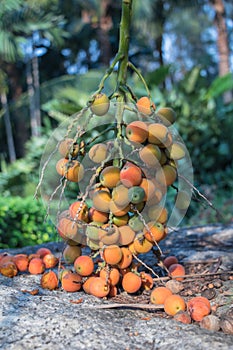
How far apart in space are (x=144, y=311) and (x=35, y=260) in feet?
2.42

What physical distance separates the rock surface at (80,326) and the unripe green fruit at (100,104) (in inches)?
33.2

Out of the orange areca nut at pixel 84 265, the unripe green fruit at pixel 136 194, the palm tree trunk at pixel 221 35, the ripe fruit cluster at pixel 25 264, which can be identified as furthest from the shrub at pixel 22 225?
the palm tree trunk at pixel 221 35

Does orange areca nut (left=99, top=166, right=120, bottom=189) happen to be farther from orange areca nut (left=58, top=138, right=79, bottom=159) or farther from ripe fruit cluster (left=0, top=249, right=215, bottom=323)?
ripe fruit cluster (left=0, top=249, right=215, bottom=323)

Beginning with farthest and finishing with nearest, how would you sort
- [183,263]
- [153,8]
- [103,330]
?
[153,8], [183,263], [103,330]

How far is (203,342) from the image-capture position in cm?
137

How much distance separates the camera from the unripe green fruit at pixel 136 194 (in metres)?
1.79

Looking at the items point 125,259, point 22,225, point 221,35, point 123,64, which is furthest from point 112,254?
point 221,35

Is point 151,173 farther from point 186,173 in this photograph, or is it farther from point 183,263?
point 183,263

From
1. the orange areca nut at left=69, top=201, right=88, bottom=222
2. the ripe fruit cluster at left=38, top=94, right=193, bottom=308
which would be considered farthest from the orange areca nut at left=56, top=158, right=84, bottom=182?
the orange areca nut at left=69, top=201, right=88, bottom=222

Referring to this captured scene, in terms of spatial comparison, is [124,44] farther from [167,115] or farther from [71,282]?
[71,282]

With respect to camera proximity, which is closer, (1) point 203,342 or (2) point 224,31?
(1) point 203,342

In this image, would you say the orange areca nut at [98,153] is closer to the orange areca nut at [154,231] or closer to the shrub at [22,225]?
the orange areca nut at [154,231]

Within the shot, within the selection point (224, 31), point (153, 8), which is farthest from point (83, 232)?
point (153, 8)

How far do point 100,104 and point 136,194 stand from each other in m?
0.45
